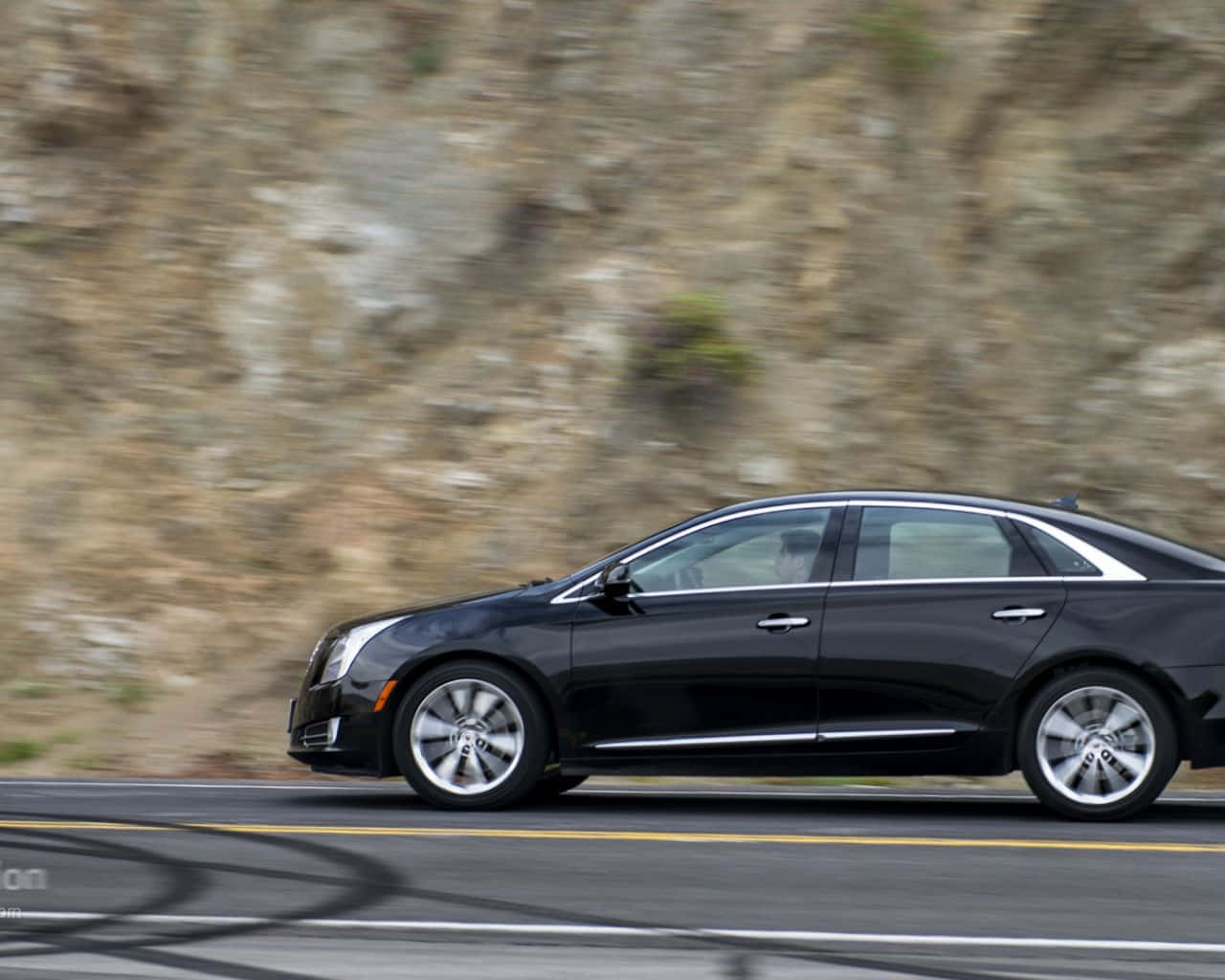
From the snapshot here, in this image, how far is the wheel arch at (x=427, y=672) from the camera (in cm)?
894

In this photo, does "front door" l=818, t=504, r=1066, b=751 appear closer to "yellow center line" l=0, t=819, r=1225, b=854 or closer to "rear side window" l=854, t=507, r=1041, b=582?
"rear side window" l=854, t=507, r=1041, b=582

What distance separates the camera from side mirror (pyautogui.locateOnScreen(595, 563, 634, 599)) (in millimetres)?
8953

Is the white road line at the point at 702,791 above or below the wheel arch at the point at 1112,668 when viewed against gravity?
below

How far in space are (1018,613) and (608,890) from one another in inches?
112

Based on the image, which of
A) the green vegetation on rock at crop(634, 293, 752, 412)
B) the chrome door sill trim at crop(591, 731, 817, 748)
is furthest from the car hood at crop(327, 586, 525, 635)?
the green vegetation on rock at crop(634, 293, 752, 412)

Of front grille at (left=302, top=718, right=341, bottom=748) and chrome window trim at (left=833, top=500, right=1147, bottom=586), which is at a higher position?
chrome window trim at (left=833, top=500, right=1147, bottom=586)

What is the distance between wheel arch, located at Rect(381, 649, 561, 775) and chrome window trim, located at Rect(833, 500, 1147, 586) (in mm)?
1572

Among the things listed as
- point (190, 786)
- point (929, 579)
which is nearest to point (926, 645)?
point (929, 579)

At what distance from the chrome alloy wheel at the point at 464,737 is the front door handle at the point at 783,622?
1.33 m

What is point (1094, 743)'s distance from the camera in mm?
8555

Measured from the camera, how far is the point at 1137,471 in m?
15.1

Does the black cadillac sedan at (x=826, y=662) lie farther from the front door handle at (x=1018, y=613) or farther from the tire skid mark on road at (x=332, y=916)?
the tire skid mark on road at (x=332, y=916)
